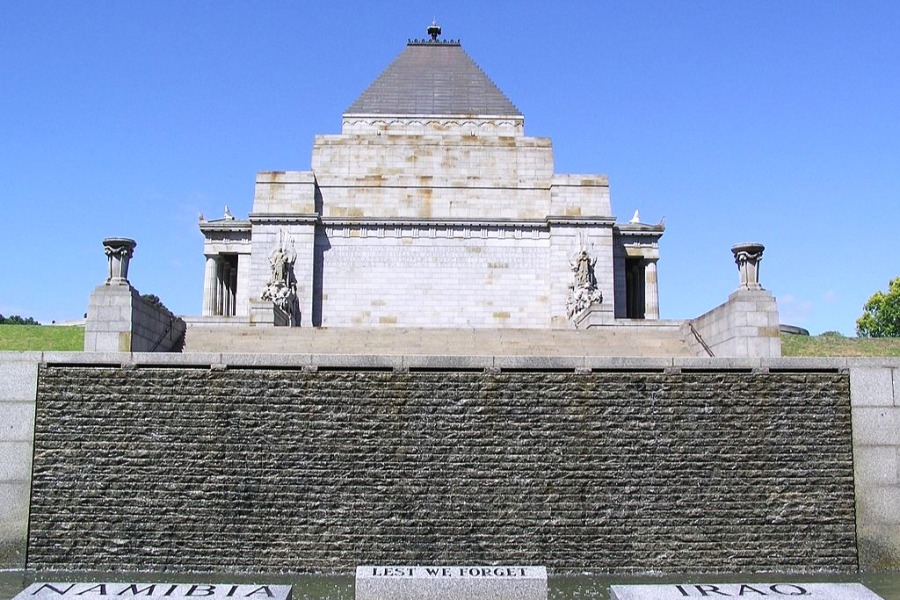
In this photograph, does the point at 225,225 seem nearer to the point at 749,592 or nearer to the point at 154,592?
the point at 154,592

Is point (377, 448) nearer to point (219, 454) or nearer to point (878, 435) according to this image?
point (219, 454)

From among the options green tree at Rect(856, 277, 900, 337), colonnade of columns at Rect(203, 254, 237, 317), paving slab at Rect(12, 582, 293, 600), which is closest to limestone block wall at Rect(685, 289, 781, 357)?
paving slab at Rect(12, 582, 293, 600)

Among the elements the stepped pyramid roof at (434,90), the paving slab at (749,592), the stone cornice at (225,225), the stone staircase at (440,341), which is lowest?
the paving slab at (749,592)

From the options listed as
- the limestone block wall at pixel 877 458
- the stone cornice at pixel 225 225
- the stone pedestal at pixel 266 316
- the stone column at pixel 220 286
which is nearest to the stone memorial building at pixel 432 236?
the stone column at pixel 220 286

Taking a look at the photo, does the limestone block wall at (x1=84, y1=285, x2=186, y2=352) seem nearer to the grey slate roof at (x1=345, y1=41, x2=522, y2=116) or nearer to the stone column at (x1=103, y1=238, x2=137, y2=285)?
the stone column at (x1=103, y1=238, x2=137, y2=285)

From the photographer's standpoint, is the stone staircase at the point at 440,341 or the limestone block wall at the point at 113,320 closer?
the limestone block wall at the point at 113,320

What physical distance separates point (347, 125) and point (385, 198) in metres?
6.51

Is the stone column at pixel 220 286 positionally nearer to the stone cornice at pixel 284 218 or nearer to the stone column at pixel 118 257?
the stone cornice at pixel 284 218

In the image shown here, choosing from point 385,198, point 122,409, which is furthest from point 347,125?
point 122,409

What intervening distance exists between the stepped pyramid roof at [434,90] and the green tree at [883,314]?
3623cm

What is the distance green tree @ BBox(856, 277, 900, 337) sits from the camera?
65.4 m

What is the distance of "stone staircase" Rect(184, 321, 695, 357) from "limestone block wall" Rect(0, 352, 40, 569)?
20.8 feet

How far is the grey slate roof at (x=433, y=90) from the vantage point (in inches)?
1704

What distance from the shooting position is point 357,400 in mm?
16031
